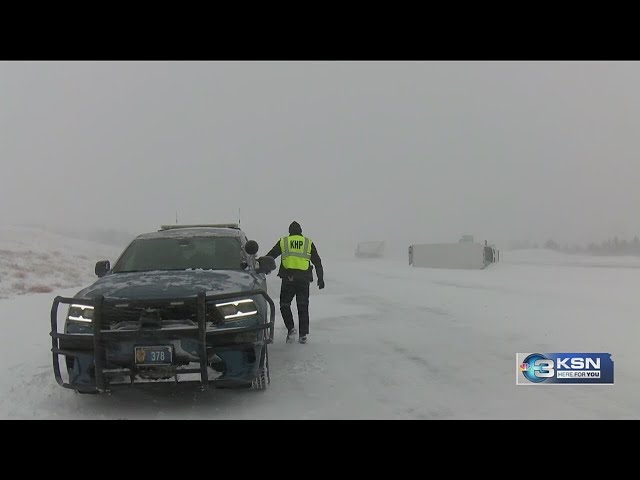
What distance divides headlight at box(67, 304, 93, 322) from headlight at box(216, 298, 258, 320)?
46.1 inches

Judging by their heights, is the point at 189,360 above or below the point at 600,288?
above

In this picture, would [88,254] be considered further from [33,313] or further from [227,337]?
[227,337]

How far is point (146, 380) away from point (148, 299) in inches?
27.6

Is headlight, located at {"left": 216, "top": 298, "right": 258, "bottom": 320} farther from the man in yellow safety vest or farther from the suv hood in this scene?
the man in yellow safety vest

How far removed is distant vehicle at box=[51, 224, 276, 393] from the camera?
420 centimetres

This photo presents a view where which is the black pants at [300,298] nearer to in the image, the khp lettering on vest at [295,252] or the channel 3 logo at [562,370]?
the khp lettering on vest at [295,252]

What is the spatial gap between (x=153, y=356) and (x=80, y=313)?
92 centimetres

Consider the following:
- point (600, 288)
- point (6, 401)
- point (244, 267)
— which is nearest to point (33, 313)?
point (6, 401)

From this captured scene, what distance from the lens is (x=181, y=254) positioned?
614 centimetres

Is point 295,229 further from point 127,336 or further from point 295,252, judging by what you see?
point 127,336

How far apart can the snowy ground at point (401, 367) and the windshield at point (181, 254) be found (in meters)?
1.47

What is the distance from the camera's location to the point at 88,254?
29.2m

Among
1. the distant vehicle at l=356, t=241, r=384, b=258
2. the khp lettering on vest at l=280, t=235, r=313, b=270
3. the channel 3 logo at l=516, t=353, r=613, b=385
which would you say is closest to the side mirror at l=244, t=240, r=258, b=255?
the khp lettering on vest at l=280, t=235, r=313, b=270

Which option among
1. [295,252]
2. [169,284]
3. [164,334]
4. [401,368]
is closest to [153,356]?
[164,334]
